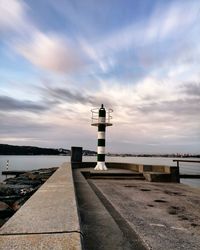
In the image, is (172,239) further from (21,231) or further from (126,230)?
(21,231)

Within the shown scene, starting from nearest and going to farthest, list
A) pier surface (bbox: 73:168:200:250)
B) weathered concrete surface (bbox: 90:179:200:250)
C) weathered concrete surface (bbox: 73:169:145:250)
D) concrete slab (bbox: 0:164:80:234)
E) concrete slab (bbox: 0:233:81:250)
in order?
concrete slab (bbox: 0:233:81:250) < concrete slab (bbox: 0:164:80:234) < weathered concrete surface (bbox: 73:169:145:250) < pier surface (bbox: 73:168:200:250) < weathered concrete surface (bbox: 90:179:200:250)

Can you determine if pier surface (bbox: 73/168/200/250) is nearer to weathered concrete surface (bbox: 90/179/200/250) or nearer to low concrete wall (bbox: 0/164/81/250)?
weathered concrete surface (bbox: 90/179/200/250)

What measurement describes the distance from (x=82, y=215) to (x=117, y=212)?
32.9 inches

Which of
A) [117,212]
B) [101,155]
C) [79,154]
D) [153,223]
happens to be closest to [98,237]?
[153,223]

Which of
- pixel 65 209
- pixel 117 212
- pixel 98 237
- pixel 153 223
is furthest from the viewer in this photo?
pixel 117 212

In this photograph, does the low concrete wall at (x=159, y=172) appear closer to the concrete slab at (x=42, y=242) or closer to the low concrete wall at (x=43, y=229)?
the low concrete wall at (x=43, y=229)

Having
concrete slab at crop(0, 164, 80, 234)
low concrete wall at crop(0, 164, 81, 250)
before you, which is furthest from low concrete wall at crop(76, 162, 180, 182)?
low concrete wall at crop(0, 164, 81, 250)

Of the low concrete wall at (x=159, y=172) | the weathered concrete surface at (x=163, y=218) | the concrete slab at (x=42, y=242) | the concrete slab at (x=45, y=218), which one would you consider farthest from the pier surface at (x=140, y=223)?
the low concrete wall at (x=159, y=172)

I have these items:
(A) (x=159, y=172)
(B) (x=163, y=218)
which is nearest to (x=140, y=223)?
(B) (x=163, y=218)

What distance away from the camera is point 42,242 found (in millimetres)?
2602

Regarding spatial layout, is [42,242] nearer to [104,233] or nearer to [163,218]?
[104,233]

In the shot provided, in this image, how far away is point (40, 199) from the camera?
496 centimetres

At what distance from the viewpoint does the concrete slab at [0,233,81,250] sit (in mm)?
2479

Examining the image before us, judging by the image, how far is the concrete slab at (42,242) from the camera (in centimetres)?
248
